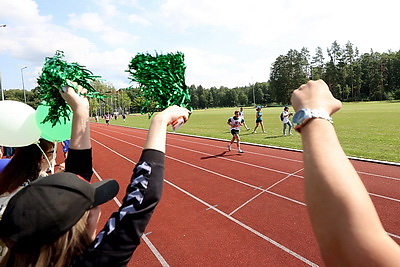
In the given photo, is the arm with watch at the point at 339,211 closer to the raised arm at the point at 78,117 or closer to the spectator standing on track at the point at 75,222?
the spectator standing on track at the point at 75,222

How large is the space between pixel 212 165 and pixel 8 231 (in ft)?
27.6

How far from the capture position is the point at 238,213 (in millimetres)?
5301

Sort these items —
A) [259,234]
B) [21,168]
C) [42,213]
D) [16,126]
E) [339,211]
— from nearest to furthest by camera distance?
[339,211] < [42,213] < [21,168] < [16,126] < [259,234]

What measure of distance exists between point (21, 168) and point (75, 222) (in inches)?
76.0

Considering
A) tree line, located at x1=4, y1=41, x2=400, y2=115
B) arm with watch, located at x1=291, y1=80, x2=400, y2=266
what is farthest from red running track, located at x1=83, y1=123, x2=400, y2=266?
tree line, located at x1=4, y1=41, x2=400, y2=115

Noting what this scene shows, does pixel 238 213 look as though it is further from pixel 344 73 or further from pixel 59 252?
pixel 344 73

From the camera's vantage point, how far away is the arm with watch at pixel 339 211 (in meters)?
0.62

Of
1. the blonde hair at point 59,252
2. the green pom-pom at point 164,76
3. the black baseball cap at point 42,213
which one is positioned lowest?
the blonde hair at point 59,252

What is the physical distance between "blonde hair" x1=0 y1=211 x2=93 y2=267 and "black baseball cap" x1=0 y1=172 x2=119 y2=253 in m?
0.05

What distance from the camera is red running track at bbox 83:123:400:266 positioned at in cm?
397

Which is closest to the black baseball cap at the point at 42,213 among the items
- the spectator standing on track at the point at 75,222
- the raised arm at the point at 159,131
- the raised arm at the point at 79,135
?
the spectator standing on track at the point at 75,222

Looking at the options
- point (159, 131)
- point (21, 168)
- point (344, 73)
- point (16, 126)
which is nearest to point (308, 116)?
point (159, 131)

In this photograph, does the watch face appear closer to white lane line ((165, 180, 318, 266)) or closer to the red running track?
the red running track

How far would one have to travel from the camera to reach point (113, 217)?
1.13 m
